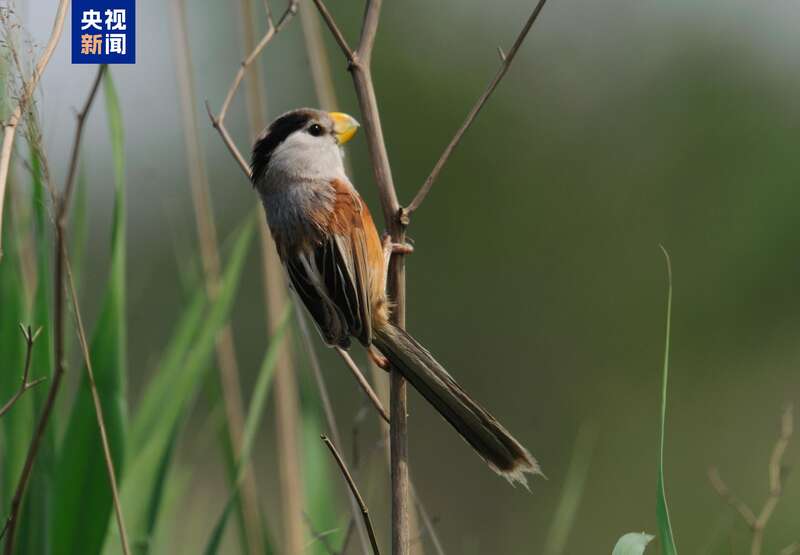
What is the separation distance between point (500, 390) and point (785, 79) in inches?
291

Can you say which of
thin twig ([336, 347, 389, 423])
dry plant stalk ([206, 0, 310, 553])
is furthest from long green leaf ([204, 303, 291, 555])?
thin twig ([336, 347, 389, 423])

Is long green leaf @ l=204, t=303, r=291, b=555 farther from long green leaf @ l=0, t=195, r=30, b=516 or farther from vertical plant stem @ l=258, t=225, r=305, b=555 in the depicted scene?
long green leaf @ l=0, t=195, r=30, b=516

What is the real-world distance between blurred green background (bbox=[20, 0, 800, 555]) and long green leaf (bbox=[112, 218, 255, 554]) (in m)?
11.0

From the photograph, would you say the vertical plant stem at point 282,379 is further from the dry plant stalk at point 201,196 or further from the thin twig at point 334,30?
the thin twig at point 334,30

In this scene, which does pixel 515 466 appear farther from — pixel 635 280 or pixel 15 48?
pixel 635 280

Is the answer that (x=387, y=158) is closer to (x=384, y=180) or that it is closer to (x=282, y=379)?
(x=384, y=180)

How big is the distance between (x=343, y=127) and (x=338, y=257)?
1.36ft

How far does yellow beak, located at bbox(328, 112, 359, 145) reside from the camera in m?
2.73

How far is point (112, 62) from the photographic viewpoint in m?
2.26

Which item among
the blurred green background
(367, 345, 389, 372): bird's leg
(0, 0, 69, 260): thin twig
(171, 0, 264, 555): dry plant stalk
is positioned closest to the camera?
(0, 0, 69, 260): thin twig

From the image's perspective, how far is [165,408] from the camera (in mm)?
2195

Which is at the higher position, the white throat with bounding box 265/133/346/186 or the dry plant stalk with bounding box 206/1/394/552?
the white throat with bounding box 265/133/346/186

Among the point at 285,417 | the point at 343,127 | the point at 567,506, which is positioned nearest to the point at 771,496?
the point at 567,506

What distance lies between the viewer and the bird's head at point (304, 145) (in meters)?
2.71
